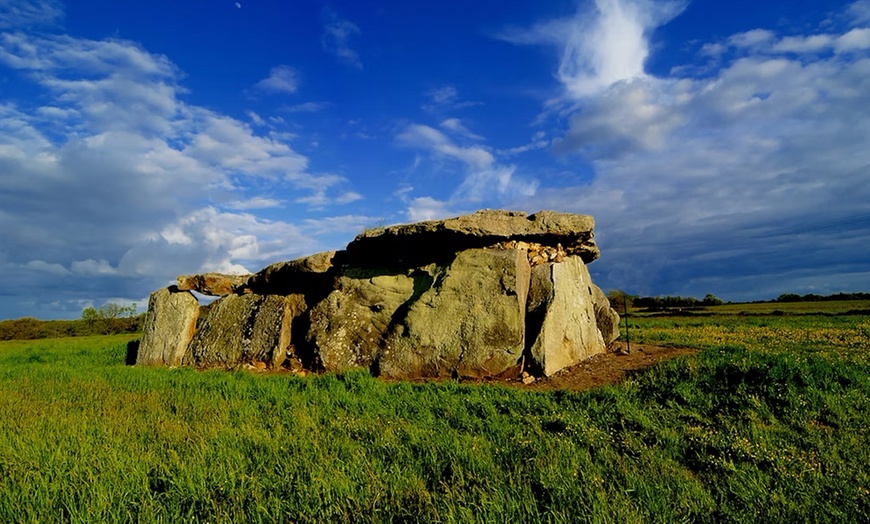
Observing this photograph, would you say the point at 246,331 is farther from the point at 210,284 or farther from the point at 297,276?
the point at 210,284

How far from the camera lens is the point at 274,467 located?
5.61m

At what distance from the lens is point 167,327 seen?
16375 mm

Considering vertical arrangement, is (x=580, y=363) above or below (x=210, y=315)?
below

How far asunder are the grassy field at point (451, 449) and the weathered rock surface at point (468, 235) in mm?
4703

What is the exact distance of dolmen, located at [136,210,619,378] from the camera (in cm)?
1258

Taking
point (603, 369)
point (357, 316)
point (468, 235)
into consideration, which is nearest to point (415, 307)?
point (357, 316)

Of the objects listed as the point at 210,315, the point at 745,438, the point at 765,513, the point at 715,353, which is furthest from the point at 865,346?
the point at 210,315

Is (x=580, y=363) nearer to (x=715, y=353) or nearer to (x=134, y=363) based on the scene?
(x=715, y=353)

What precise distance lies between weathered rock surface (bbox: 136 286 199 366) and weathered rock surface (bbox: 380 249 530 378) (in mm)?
8005

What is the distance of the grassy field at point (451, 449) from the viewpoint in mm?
4621

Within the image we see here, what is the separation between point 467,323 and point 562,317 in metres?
2.76

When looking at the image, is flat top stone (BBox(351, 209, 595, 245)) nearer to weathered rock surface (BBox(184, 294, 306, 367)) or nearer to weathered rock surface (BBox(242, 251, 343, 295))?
weathered rock surface (BBox(242, 251, 343, 295))

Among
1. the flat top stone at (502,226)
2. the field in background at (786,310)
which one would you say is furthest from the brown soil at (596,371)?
the field in background at (786,310)

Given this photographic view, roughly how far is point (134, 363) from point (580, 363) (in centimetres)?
1485
